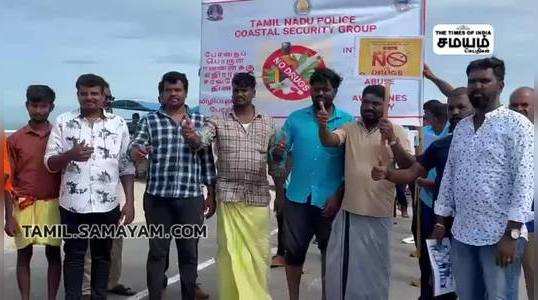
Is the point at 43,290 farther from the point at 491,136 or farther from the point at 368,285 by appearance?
the point at 491,136

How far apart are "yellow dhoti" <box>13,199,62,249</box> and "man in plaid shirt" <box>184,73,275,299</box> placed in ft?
3.90

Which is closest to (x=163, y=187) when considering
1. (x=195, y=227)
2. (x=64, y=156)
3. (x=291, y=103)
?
(x=195, y=227)

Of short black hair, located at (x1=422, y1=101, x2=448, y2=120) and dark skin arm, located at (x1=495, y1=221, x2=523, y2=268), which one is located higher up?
short black hair, located at (x1=422, y1=101, x2=448, y2=120)

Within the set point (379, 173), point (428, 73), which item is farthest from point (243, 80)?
point (428, 73)

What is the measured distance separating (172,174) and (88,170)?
0.60 m

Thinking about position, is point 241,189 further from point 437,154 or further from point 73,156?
point 437,154

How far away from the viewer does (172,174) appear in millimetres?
4496

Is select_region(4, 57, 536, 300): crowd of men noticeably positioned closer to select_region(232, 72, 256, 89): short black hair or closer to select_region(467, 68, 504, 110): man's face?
select_region(232, 72, 256, 89): short black hair

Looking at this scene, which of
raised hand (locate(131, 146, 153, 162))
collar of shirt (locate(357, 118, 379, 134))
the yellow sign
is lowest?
raised hand (locate(131, 146, 153, 162))

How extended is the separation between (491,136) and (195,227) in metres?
2.33

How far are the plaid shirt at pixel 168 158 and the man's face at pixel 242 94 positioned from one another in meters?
0.33

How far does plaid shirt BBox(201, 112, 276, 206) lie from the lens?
4449 mm

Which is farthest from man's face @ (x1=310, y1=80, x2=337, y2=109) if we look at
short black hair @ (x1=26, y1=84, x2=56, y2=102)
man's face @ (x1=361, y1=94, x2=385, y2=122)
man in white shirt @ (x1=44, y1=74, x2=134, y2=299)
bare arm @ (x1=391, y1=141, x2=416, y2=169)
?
short black hair @ (x1=26, y1=84, x2=56, y2=102)

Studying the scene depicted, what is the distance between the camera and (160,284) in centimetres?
466
